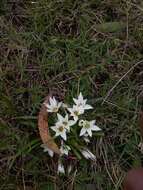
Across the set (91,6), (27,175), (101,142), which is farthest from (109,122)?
(91,6)

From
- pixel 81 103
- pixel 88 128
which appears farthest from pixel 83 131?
pixel 81 103

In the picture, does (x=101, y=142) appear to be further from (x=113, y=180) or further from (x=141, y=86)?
(x=141, y=86)

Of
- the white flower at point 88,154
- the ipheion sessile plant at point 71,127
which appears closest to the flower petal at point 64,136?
the ipheion sessile plant at point 71,127

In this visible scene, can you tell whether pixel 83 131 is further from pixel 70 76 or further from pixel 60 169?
pixel 70 76

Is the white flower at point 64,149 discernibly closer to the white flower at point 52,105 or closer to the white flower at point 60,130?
the white flower at point 60,130

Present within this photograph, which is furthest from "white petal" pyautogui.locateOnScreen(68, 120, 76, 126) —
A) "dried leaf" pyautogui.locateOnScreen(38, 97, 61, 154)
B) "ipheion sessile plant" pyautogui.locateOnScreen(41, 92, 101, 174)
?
"dried leaf" pyautogui.locateOnScreen(38, 97, 61, 154)

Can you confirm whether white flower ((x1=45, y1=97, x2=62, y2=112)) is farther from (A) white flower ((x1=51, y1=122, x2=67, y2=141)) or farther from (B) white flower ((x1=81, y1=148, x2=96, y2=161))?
(B) white flower ((x1=81, y1=148, x2=96, y2=161))
